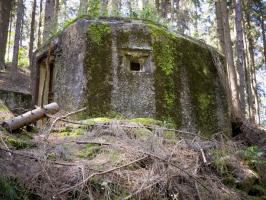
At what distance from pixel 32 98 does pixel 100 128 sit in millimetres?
4084

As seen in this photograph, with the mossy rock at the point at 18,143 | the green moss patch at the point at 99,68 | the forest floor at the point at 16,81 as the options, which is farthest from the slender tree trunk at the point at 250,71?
the mossy rock at the point at 18,143

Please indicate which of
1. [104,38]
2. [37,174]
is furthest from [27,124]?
[104,38]

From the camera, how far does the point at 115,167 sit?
13.0 ft

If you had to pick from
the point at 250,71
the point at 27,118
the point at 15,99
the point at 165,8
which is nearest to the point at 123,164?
the point at 27,118

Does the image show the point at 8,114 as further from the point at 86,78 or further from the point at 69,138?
the point at 86,78

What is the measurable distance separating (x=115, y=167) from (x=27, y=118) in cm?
174

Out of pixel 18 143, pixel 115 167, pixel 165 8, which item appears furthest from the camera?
pixel 165 8

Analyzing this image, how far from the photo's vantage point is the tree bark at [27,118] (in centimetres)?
481

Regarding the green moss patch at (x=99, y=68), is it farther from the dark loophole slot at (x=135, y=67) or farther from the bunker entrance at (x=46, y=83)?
the bunker entrance at (x=46, y=83)

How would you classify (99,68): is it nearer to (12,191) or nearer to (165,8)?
(12,191)

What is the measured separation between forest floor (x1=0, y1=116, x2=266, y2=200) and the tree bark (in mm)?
128

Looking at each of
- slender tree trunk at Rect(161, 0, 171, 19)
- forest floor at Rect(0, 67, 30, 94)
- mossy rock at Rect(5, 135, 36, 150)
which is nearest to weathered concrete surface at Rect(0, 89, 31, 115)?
mossy rock at Rect(5, 135, 36, 150)

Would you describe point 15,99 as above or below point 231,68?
below

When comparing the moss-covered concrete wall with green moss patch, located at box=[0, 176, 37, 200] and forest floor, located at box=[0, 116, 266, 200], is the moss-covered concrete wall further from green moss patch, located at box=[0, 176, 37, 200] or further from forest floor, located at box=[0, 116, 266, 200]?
green moss patch, located at box=[0, 176, 37, 200]
